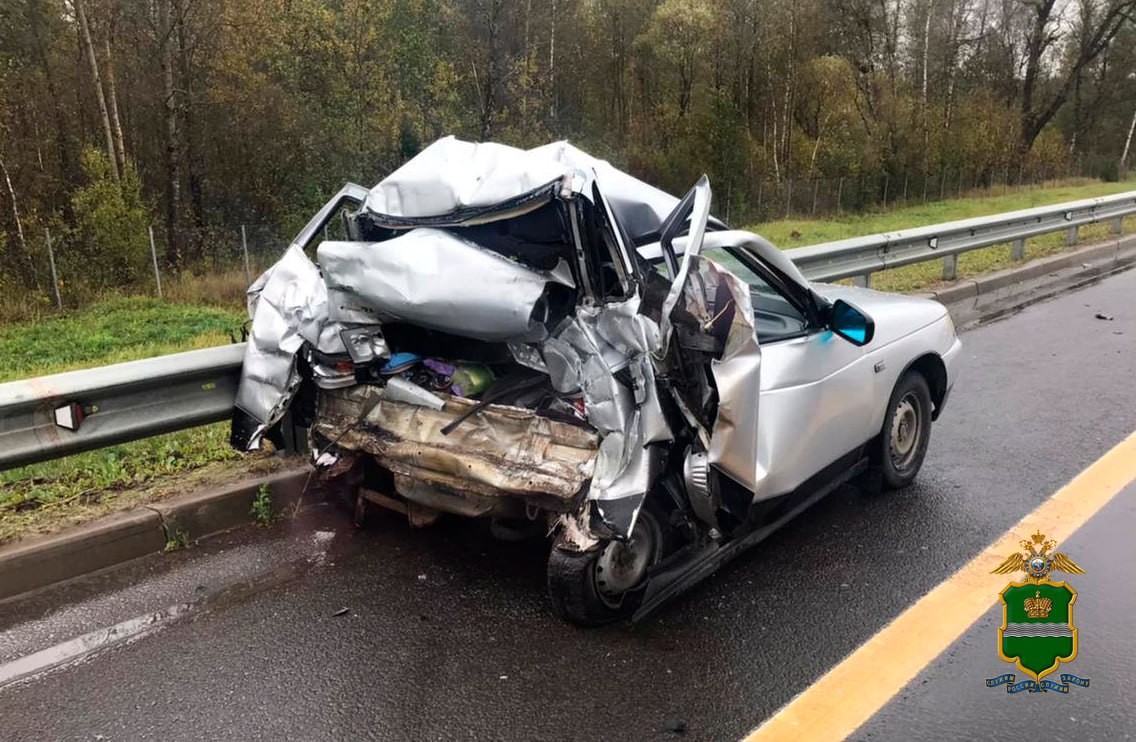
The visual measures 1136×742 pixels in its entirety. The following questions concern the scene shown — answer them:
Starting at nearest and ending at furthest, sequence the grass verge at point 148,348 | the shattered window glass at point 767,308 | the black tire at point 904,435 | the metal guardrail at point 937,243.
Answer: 1. the shattered window glass at point 767,308
2. the grass verge at point 148,348
3. the black tire at point 904,435
4. the metal guardrail at point 937,243

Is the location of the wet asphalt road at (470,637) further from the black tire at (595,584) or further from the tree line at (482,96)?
the tree line at (482,96)

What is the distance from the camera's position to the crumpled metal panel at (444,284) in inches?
127

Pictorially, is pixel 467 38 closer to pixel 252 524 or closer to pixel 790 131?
pixel 790 131

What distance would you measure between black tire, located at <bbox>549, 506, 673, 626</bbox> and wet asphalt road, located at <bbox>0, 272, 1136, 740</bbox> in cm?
9

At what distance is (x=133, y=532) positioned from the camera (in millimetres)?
3908

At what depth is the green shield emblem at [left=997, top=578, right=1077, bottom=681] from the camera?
3105mm

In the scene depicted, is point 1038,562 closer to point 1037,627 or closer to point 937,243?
point 1037,627

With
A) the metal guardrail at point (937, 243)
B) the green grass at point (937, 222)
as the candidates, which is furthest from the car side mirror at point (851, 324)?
the green grass at point (937, 222)

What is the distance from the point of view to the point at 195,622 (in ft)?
11.3

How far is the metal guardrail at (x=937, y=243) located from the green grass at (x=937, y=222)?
13.9 inches

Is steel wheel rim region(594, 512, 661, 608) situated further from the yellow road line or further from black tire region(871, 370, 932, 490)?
black tire region(871, 370, 932, 490)

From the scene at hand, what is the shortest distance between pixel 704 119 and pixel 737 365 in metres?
29.6

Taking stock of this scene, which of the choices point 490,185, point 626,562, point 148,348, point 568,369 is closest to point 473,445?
point 568,369

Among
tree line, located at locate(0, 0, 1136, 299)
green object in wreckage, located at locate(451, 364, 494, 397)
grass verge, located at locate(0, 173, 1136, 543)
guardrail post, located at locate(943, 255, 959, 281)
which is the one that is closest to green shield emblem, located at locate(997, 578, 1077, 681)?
green object in wreckage, located at locate(451, 364, 494, 397)
